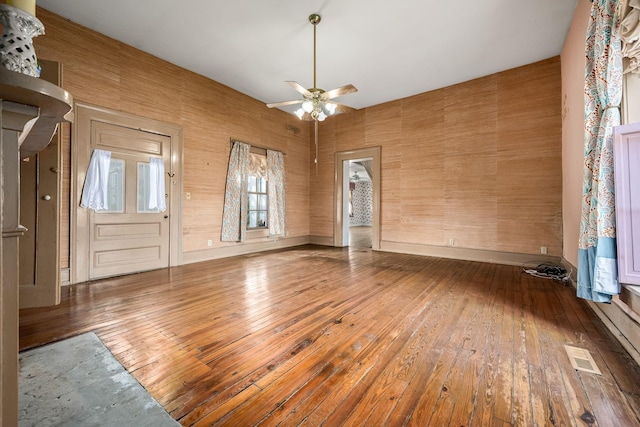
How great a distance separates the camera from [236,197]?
5496mm

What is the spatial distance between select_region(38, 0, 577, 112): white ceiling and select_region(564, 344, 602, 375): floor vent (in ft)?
12.5

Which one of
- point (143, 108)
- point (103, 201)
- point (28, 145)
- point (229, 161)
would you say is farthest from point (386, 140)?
point (28, 145)

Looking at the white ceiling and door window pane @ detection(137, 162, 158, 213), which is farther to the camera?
door window pane @ detection(137, 162, 158, 213)

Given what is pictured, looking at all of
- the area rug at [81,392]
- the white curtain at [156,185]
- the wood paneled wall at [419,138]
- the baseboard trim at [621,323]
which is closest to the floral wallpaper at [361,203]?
the wood paneled wall at [419,138]

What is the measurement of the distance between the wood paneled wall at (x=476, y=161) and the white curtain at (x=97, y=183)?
200 inches

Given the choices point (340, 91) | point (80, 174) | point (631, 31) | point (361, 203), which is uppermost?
Answer: point (340, 91)

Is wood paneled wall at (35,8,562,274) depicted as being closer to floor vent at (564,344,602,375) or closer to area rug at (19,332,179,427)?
area rug at (19,332,179,427)

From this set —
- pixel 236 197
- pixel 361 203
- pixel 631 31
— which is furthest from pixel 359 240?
pixel 361 203

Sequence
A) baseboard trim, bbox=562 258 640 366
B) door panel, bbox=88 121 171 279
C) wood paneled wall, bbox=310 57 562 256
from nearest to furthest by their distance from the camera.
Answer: baseboard trim, bbox=562 258 640 366
door panel, bbox=88 121 171 279
wood paneled wall, bbox=310 57 562 256

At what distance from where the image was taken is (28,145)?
1.15m

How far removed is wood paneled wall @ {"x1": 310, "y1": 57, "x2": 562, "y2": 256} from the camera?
437 centimetres

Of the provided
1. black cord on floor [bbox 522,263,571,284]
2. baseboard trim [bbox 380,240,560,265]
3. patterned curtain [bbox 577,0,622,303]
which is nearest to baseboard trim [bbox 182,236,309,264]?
baseboard trim [bbox 380,240,560,265]

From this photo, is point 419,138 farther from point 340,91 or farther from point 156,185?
point 156,185

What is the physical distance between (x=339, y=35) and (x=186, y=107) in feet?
9.66
